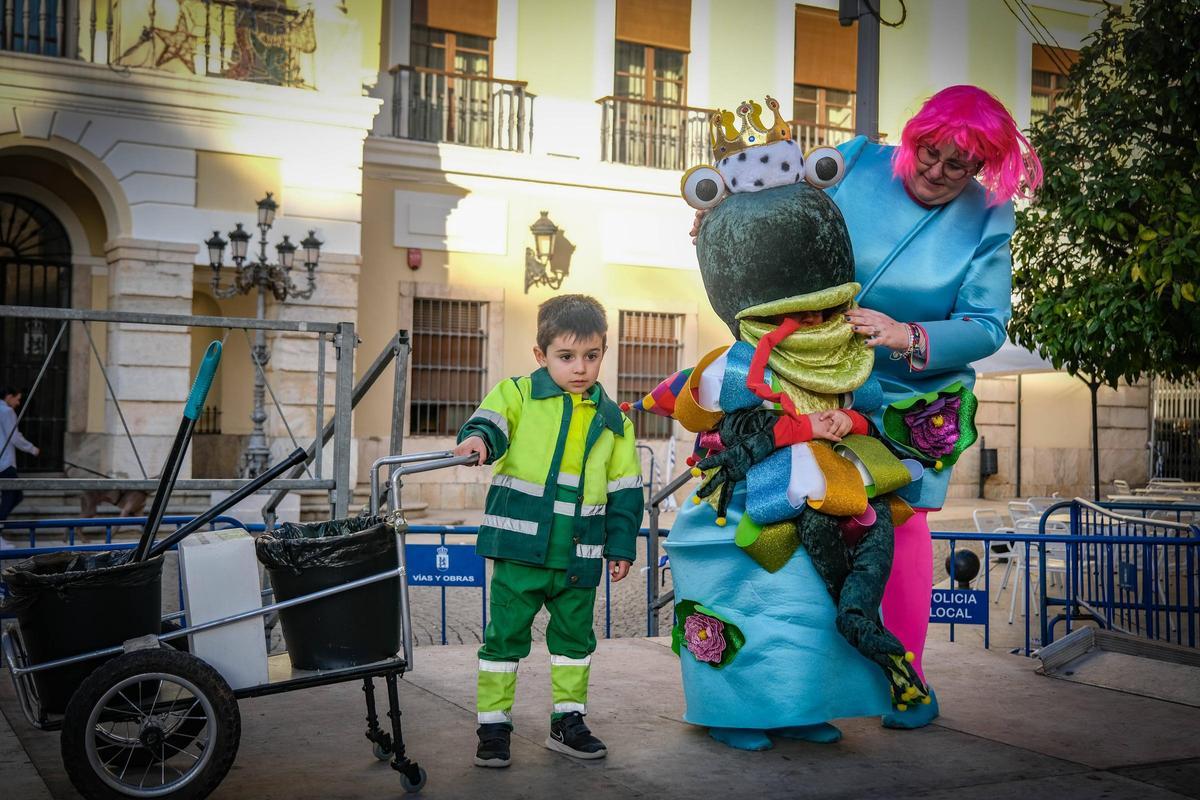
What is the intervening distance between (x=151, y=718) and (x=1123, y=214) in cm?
→ 674

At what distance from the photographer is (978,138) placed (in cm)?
408

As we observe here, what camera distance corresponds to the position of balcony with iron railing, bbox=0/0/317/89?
1327 cm

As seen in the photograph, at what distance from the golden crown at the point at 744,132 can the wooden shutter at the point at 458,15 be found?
12.4 metres

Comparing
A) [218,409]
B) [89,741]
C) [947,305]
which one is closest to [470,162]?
[218,409]

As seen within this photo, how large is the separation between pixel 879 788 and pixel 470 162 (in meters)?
13.5

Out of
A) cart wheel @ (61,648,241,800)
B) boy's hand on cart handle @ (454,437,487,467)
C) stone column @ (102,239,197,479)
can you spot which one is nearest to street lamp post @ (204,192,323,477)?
stone column @ (102,239,197,479)

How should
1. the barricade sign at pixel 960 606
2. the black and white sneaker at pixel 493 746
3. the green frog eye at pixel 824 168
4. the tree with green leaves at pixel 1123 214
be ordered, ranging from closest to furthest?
the black and white sneaker at pixel 493 746 < the green frog eye at pixel 824 168 < the barricade sign at pixel 960 606 < the tree with green leaves at pixel 1123 214

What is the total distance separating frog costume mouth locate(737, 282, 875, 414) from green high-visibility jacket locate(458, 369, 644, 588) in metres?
0.55

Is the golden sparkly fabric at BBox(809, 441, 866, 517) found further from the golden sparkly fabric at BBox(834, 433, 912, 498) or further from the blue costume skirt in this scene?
the blue costume skirt

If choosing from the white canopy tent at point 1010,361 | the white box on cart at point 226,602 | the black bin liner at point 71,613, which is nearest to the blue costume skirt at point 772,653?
the white box on cart at point 226,602

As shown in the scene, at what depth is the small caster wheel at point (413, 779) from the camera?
3.50 metres

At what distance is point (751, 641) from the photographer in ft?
13.2

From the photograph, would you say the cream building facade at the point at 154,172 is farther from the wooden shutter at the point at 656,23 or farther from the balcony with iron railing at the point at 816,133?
the balcony with iron railing at the point at 816,133

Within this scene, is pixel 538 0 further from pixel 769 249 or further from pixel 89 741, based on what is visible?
pixel 89 741
